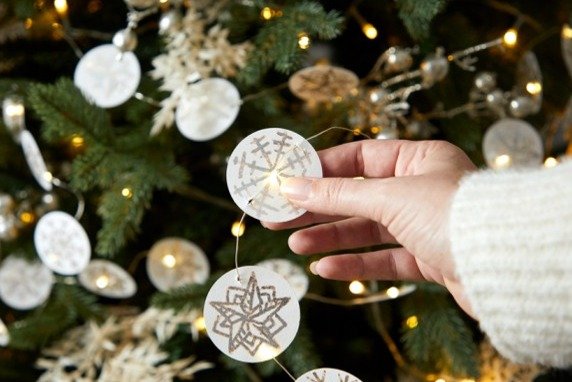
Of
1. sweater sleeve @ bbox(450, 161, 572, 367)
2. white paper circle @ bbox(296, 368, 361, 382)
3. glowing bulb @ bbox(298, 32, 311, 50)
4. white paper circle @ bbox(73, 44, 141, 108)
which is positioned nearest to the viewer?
sweater sleeve @ bbox(450, 161, 572, 367)

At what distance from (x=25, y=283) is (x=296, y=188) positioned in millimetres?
634

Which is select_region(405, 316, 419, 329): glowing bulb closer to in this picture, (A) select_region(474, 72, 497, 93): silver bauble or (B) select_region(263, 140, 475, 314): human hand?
(B) select_region(263, 140, 475, 314): human hand

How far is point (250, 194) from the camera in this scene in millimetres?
691

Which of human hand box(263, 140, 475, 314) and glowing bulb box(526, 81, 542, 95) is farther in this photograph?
glowing bulb box(526, 81, 542, 95)

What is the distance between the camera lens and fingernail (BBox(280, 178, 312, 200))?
0.67 metres

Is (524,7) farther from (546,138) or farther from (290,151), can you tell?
(290,151)

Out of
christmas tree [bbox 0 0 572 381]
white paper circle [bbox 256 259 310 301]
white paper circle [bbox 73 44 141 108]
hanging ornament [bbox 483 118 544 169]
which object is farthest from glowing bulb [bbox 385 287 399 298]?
white paper circle [bbox 73 44 141 108]

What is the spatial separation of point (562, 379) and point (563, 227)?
48 cm

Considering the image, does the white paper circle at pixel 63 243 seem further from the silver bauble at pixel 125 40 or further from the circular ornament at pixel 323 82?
the circular ornament at pixel 323 82

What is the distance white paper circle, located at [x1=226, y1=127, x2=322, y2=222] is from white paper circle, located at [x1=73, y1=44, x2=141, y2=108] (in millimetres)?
340

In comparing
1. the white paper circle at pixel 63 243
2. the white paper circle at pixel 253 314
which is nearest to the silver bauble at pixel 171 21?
the white paper circle at pixel 63 243

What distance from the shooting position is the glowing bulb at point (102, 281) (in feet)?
3.49

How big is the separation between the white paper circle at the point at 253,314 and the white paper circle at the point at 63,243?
0.35m

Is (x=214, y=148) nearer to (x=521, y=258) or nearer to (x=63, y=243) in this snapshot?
(x=63, y=243)
